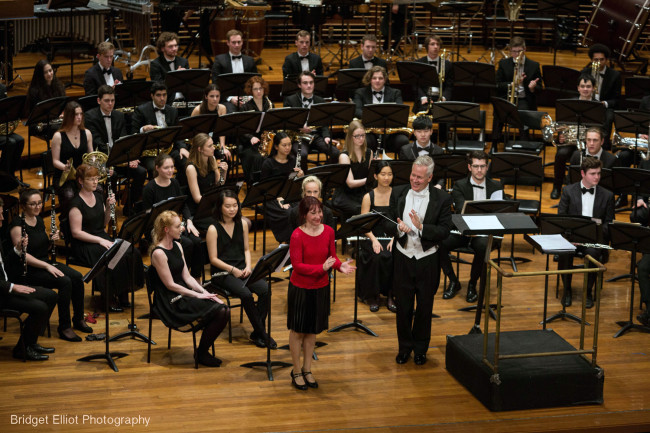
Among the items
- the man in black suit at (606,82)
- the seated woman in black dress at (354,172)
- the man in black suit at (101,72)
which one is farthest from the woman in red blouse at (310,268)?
the man in black suit at (606,82)

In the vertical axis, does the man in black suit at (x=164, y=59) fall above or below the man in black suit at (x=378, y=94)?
above

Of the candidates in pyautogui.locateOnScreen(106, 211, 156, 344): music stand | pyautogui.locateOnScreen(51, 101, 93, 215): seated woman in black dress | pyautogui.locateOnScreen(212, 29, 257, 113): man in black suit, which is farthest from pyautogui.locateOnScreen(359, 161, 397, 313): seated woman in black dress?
pyautogui.locateOnScreen(212, 29, 257, 113): man in black suit

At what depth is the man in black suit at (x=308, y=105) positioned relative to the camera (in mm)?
9438

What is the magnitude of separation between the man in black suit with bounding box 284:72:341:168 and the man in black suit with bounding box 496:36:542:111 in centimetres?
234

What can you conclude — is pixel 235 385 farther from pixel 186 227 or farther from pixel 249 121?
pixel 249 121

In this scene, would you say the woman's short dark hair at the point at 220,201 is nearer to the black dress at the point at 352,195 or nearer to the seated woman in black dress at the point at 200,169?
the seated woman in black dress at the point at 200,169

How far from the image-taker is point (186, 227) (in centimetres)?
778

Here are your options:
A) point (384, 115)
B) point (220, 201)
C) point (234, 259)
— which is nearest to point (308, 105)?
point (384, 115)

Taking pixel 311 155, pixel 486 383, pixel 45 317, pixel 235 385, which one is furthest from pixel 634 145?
pixel 45 317

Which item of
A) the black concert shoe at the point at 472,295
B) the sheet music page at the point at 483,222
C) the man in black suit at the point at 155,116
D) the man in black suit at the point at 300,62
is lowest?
the black concert shoe at the point at 472,295

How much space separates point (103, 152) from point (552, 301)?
426 centimetres

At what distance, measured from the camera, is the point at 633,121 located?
899cm

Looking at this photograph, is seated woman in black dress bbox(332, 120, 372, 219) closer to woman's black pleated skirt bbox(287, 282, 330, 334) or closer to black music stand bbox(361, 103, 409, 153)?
black music stand bbox(361, 103, 409, 153)

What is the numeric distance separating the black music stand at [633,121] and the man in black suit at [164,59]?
4.61m
